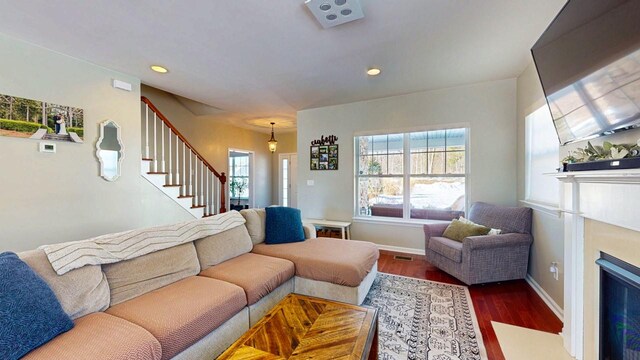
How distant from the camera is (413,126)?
3.97m

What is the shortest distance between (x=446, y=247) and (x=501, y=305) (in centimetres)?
73

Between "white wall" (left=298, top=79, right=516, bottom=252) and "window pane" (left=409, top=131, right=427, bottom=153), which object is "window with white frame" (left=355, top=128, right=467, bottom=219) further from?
"white wall" (left=298, top=79, right=516, bottom=252)

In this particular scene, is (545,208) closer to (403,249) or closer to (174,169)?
(403,249)

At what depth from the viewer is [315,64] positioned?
9.46ft

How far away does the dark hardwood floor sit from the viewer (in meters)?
2.08

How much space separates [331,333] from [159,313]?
102cm

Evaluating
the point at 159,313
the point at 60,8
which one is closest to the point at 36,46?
the point at 60,8

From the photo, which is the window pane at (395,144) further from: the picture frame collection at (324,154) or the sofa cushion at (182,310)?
the sofa cushion at (182,310)

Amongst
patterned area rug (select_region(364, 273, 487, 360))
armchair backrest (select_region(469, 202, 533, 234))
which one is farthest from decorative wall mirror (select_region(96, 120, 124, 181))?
armchair backrest (select_region(469, 202, 533, 234))

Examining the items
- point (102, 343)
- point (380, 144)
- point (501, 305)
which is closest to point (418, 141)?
point (380, 144)

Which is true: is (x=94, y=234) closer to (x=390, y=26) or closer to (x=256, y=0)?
(x=256, y=0)

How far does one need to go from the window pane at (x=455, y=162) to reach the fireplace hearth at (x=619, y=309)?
7.69ft

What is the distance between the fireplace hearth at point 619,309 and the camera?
1305mm

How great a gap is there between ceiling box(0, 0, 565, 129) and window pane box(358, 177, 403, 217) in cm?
157
